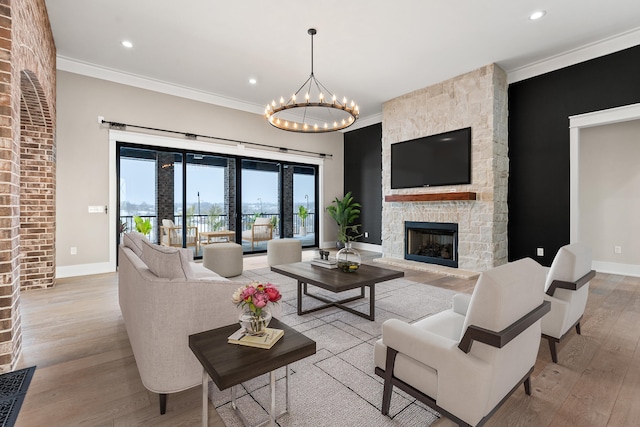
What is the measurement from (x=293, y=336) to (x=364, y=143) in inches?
274

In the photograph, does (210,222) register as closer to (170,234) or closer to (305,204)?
(170,234)

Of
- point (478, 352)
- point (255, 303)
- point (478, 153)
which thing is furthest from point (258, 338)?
point (478, 153)

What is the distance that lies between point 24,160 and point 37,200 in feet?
1.80

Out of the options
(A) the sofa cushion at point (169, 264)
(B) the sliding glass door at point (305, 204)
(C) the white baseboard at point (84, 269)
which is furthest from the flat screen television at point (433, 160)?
(C) the white baseboard at point (84, 269)

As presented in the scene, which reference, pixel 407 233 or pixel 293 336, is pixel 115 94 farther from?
pixel 407 233

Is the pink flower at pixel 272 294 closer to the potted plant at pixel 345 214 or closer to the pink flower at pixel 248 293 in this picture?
the pink flower at pixel 248 293

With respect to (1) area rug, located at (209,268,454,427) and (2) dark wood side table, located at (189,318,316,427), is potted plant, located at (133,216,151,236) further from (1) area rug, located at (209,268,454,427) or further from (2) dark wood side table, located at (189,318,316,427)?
(2) dark wood side table, located at (189,318,316,427)

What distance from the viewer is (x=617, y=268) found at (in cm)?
482

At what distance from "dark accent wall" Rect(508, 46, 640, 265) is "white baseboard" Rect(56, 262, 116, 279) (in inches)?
273

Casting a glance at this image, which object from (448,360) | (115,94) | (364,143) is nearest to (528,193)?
(364,143)

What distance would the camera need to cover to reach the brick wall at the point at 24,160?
2.04m

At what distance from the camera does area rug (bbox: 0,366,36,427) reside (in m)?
1.62

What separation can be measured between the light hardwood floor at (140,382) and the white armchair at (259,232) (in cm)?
371

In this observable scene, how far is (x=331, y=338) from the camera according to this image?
2582mm
